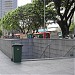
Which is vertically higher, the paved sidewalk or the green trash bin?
the green trash bin

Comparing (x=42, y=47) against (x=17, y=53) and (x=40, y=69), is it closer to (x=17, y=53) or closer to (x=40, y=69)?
(x=17, y=53)

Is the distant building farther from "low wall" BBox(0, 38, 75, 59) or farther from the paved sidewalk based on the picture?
the paved sidewalk

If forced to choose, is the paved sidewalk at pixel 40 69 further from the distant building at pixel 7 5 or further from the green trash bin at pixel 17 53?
the distant building at pixel 7 5

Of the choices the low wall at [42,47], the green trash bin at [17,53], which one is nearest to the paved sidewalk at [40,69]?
the green trash bin at [17,53]

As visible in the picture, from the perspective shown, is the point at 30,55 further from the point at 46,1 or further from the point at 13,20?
the point at 13,20

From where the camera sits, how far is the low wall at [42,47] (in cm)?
1917

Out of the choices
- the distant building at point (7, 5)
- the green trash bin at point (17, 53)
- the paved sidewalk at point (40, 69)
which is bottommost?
the paved sidewalk at point (40, 69)

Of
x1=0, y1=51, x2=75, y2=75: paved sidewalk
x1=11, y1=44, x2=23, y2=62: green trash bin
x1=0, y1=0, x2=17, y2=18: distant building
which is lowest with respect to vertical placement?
x1=0, y1=51, x2=75, y2=75: paved sidewalk

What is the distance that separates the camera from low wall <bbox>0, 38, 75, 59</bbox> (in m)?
19.2

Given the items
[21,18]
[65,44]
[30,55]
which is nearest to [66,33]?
[30,55]

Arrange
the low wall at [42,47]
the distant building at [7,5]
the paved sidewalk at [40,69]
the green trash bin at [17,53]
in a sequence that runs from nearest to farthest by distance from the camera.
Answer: the paved sidewalk at [40,69]
the green trash bin at [17,53]
the low wall at [42,47]
the distant building at [7,5]

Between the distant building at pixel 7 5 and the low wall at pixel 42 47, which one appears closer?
the low wall at pixel 42 47

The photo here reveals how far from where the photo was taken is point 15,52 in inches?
591

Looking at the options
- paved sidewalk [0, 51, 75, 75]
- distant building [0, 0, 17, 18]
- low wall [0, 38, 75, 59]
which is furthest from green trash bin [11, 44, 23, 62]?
distant building [0, 0, 17, 18]
